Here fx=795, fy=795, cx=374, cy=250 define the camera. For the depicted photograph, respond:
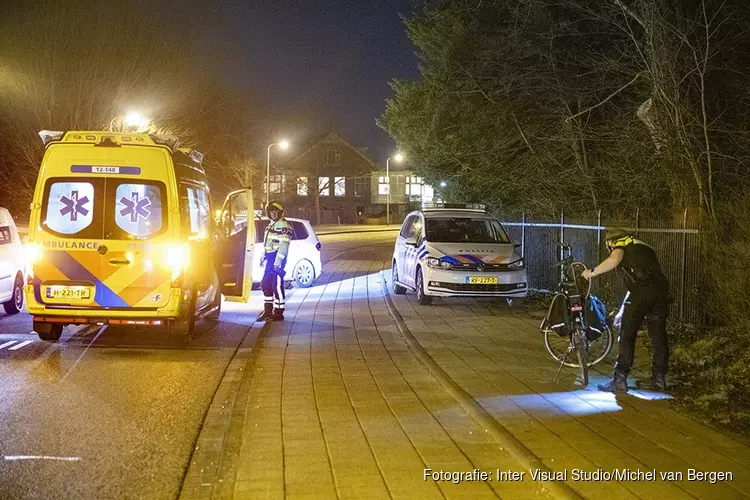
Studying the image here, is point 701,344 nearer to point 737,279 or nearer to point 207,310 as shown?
point 737,279

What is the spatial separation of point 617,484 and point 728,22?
9778 mm

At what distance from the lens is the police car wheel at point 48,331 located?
1047cm

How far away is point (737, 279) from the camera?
31.2 ft

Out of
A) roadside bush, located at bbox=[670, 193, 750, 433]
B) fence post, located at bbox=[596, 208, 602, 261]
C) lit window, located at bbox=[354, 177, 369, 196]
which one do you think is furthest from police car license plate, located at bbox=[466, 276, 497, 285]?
lit window, located at bbox=[354, 177, 369, 196]

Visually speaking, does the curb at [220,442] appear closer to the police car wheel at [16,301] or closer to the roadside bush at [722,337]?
the roadside bush at [722,337]

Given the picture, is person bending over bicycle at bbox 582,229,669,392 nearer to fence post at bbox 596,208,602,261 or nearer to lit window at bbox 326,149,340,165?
fence post at bbox 596,208,602,261

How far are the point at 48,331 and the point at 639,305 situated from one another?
7520 millimetres

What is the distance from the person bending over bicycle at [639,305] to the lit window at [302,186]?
6762cm

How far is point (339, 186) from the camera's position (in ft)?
273

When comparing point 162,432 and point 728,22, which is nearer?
point 162,432

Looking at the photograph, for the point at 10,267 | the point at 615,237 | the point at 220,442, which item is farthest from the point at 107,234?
the point at 615,237

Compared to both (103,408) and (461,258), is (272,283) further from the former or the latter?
(103,408)

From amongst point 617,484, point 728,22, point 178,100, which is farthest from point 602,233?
point 178,100

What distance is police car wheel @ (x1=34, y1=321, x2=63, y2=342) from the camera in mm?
10469
